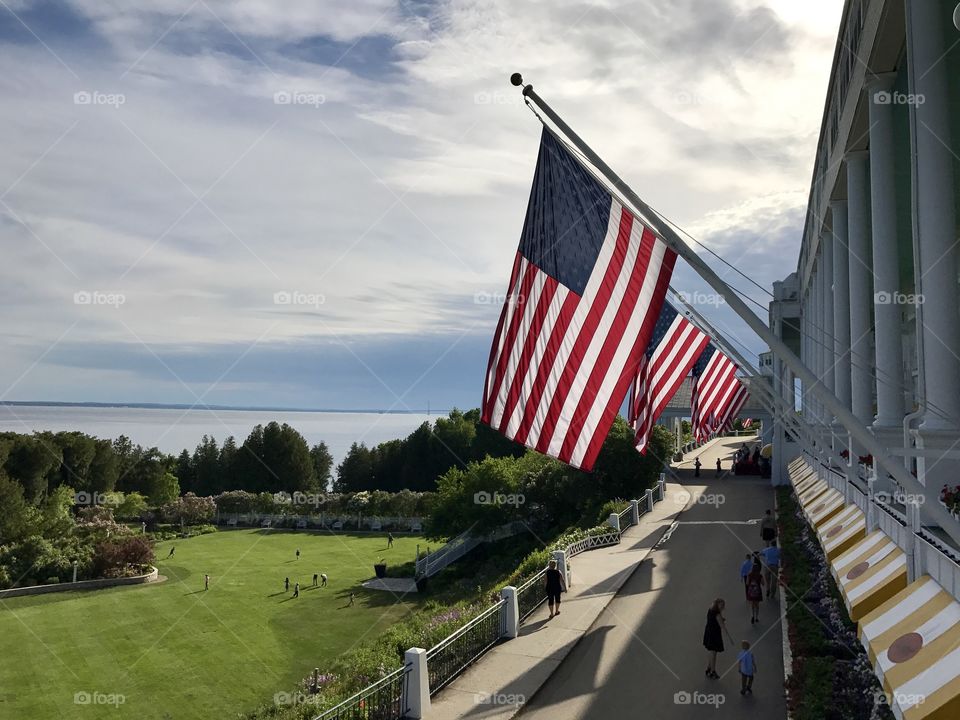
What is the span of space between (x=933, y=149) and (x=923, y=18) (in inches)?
91.9

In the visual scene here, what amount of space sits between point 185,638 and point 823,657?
30.1 m

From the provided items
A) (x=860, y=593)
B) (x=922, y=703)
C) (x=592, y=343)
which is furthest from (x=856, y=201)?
(x=922, y=703)

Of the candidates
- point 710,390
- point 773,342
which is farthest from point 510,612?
point 773,342

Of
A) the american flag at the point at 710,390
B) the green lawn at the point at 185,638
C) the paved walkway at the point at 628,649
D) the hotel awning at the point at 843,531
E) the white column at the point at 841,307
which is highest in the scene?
the white column at the point at 841,307

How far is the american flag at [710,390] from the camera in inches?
876

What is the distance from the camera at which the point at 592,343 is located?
33.8ft

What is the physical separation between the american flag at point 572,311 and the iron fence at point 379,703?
17.4 ft

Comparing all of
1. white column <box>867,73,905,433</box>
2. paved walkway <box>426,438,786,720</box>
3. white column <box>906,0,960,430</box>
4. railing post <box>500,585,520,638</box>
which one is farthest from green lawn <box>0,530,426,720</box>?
white column <box>906,0,960,430</box>

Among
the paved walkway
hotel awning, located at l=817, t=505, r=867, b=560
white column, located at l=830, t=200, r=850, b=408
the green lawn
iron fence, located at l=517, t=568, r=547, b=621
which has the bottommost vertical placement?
the green lawn

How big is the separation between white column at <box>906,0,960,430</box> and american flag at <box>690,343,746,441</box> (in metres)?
8.60

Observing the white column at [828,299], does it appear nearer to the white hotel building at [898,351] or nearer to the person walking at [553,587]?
the white hotel building at [898,351]

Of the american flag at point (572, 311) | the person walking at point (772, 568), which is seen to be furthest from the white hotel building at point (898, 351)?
Result: the american flag at point (572, 311)

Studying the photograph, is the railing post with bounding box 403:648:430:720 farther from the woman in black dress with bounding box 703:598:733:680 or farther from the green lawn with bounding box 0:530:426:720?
the green lawn with bounding box 0:530:426:720

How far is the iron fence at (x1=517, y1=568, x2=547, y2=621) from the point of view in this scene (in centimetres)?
1972
